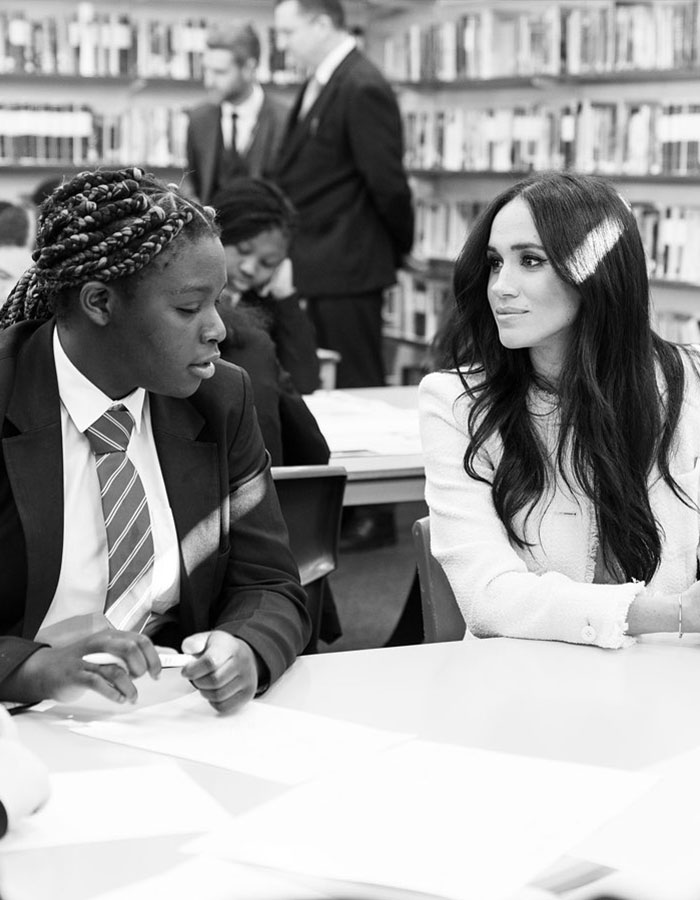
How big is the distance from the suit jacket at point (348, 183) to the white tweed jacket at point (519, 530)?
3.66 meters

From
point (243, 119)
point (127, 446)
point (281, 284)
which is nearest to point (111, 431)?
point (127, 446)

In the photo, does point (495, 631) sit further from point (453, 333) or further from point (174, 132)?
point (174, 132)

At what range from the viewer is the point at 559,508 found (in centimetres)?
200

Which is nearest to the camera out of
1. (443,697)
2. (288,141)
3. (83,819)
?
(83,819)

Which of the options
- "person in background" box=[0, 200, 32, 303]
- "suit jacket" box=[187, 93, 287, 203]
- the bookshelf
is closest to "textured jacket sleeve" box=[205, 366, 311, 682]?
"person in background" box=[0, 200, 32, 303]

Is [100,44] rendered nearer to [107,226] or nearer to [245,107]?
[245,107]

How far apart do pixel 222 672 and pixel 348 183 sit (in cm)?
446

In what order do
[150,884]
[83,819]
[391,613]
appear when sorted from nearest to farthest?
[150,884] < [83,819] < [391,613]

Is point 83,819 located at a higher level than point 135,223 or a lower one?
lower

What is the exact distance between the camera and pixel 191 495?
177 cm

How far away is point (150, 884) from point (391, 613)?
3.18 m

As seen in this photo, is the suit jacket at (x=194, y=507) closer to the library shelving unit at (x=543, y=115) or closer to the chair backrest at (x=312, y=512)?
the chair backrest at (x=312, y=512)

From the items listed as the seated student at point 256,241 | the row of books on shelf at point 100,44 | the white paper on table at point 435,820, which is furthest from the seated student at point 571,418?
the row of books on shelf at point 100,44

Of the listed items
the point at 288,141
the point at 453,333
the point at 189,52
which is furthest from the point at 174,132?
the point at 453,333
